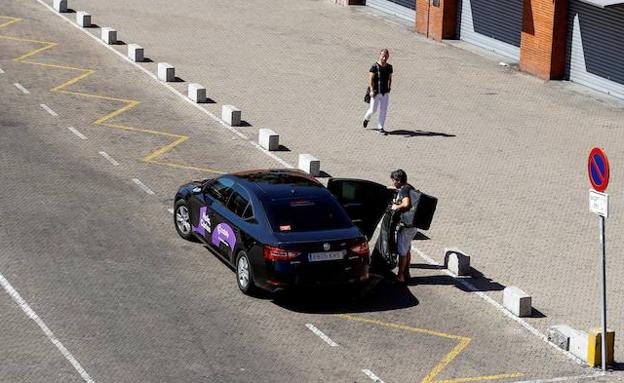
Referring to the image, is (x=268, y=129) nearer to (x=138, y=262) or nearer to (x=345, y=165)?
(x=345, y=165)

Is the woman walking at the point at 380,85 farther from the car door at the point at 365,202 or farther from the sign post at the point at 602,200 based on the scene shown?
the sign post at the point at 602,200

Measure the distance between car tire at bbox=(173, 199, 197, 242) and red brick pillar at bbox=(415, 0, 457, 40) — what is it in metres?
17.7

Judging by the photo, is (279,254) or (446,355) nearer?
(446,355)

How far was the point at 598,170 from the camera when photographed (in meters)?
18.0

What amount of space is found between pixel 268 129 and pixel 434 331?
10.1 meters

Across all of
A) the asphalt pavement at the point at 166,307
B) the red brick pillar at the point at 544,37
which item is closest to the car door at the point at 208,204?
the asphalt pavement at the point at 166,307

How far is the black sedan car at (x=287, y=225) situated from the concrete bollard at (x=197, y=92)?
9.40 m

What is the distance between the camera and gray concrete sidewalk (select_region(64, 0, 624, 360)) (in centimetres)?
2264

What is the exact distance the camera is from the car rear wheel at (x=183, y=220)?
874 inches

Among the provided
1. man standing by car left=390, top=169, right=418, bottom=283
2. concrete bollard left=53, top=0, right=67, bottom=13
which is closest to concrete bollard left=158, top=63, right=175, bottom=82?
concrete bollard left=53, top=0, right=67, bottom=13

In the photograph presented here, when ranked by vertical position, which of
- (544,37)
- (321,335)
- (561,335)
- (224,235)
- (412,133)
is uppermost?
(544,37)

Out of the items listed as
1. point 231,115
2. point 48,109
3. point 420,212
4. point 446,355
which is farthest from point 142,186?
point 446,355

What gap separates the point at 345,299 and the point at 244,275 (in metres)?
1.55

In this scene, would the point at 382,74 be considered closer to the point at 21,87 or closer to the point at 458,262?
the point at 21,87
